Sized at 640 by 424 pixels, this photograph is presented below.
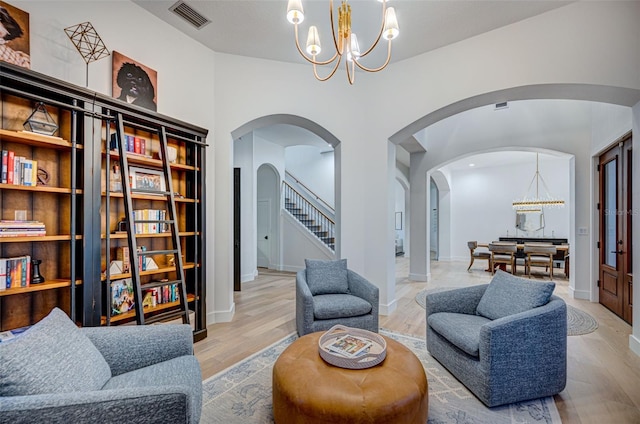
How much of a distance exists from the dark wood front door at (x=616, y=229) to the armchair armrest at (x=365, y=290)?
3.39m

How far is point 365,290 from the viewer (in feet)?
11.0

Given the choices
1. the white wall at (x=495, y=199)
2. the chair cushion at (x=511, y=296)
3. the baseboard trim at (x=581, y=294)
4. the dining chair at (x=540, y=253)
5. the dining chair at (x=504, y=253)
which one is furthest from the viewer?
the white wall at (x=495, y=199)

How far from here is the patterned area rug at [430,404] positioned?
2037mm

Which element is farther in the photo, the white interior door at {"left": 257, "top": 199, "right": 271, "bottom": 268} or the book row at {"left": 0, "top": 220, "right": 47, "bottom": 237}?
the white interior door at {"left": 257, "top": 199, "right": 271, "bottom": 268}

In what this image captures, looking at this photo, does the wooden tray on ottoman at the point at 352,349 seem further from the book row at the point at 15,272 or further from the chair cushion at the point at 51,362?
the book row at the point at 15,272

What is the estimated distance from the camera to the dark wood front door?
4035 millimetres

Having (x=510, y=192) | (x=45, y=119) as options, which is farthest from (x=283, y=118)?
(x=510, y=192)

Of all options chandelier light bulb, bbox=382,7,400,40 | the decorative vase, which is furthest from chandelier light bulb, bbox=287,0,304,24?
the decorative vase

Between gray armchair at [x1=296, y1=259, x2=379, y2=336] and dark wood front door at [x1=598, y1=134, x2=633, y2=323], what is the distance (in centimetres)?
349

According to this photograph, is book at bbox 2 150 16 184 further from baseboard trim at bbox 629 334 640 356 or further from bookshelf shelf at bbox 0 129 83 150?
baseboard trim at bbox 629 334 640 356

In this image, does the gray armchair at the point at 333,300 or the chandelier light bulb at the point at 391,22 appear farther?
the gray armchair at the point at 333,300

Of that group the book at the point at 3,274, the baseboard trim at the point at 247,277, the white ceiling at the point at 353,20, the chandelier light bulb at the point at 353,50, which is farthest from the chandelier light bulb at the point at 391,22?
the baseboard trim at the point at 247,277

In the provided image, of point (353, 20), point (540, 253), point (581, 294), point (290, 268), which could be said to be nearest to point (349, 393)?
point (353, 20)

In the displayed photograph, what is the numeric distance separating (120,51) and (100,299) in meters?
2.37
